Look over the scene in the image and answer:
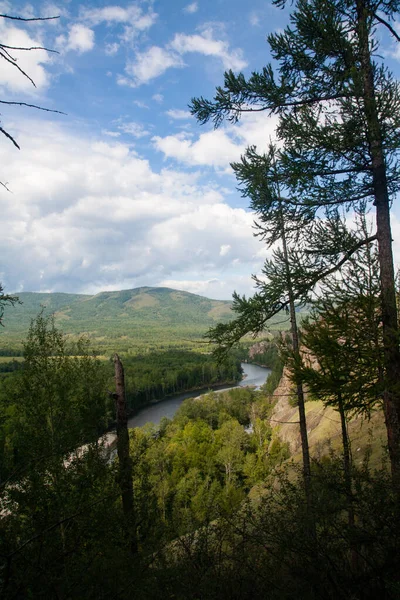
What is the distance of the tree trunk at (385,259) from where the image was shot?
15.9ft

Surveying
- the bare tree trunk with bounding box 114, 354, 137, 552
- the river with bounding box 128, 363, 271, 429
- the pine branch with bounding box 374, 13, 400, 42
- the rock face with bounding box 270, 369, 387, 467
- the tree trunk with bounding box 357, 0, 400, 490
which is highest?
the pine branch with bounding box 374, 13, 400, 42

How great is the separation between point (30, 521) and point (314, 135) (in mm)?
7347

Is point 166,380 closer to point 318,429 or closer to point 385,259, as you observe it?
point 318,429

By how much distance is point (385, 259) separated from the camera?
5418 mm

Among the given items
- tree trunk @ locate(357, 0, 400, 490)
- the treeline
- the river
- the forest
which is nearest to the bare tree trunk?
the forest

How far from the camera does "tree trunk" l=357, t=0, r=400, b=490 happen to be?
4.85 metres

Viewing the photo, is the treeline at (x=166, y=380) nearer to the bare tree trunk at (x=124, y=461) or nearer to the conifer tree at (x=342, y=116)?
the bare tree trunk at (x=124, y=461)

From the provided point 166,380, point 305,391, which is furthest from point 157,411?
point 305,391

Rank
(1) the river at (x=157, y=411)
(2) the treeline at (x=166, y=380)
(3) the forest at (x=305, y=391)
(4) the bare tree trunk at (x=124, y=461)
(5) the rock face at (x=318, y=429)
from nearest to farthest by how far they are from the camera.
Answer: (3) the forest at (x=305, y=391), (4) the bare tree trunk at (x=124, y=461), (5) the rock face at (x=318, y=429), (1) the river at (x=157, y=411), (2) the treeline at (x=166, y=380)

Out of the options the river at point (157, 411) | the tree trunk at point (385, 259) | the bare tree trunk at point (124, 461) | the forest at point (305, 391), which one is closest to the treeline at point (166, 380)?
the river at point (157, 411)

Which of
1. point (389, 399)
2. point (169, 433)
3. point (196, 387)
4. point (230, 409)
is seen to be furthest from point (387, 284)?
point (196, 387)

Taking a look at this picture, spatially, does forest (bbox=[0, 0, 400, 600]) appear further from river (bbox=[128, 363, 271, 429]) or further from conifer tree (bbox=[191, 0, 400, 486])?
river (bbox=[128, 363, 271, 429])

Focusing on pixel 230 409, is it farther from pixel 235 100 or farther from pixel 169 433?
pixel 235 100

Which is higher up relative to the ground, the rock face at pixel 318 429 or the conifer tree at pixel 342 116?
the conifer tree at pixel 342 116
